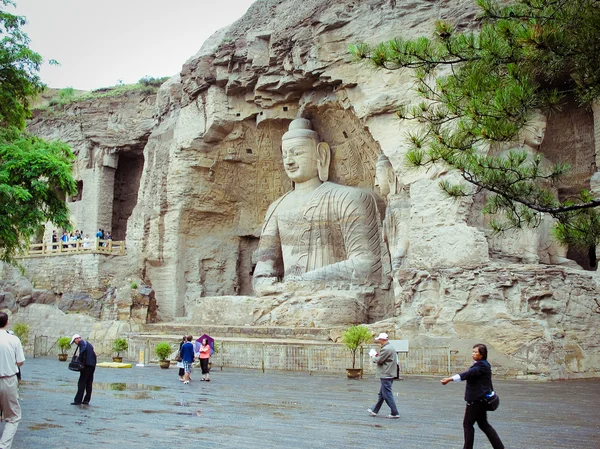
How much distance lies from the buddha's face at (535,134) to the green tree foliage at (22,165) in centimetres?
910

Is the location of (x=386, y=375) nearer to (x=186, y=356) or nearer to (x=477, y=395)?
(x=477, y=395)

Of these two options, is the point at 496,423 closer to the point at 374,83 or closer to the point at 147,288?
the point at 374,83

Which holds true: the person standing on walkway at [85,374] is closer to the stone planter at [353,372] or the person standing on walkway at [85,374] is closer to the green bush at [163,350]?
the stone planter at [353,372]

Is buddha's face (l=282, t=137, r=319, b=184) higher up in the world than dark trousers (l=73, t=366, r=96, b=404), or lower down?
higher up

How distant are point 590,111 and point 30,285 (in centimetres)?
1641

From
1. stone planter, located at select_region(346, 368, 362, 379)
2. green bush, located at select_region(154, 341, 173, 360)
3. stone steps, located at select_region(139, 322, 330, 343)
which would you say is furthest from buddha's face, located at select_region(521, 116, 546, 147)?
green bush, located at select_region(154, 341, 173, 360)

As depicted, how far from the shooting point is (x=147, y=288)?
20.7 metres

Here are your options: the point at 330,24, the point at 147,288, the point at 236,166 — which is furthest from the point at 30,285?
the point at 330,24

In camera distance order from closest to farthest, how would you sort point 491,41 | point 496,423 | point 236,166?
point 491,41 → point 496,423 → point 236,166

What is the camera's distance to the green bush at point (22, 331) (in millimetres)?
19903

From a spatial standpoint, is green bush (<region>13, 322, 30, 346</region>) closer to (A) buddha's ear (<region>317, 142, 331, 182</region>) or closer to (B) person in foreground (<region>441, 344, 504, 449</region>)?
(A) buddha's ear (<region>317, 142, 331, 182</region>)

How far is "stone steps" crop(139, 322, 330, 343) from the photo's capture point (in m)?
15.7

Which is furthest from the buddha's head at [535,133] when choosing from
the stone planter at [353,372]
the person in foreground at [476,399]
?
the person in foreground at [476,399]

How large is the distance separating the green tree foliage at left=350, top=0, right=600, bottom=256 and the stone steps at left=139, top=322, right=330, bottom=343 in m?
8.43
